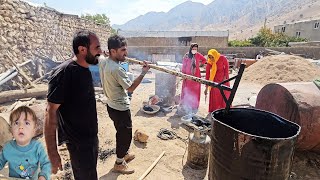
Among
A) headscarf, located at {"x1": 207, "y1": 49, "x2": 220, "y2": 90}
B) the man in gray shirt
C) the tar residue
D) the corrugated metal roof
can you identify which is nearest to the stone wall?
the man in gray shirt

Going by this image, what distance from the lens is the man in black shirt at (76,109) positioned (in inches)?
86.8

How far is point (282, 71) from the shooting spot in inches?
444

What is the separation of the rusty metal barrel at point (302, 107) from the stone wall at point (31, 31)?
338 inches

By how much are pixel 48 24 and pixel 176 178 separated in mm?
10872

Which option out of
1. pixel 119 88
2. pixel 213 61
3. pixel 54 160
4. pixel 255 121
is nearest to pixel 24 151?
pixel 54 160

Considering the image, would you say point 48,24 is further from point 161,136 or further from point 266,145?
point 266,145

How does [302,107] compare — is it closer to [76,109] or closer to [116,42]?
[116,42]

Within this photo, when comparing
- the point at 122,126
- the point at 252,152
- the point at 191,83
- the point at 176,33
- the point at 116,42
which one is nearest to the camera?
the point at 252,152

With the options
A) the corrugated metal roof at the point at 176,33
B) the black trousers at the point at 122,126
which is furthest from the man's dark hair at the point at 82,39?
the corrugated metal roof at the point at 176,33

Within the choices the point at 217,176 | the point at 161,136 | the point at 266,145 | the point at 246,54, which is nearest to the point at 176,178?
the point at 161,136

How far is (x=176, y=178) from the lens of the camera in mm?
3738

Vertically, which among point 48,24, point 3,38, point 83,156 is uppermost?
point 48,24

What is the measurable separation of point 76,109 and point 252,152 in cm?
161

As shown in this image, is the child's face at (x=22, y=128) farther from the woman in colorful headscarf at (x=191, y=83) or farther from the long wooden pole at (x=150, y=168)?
the woman in colorful headscarf at (x=191, y=83)
